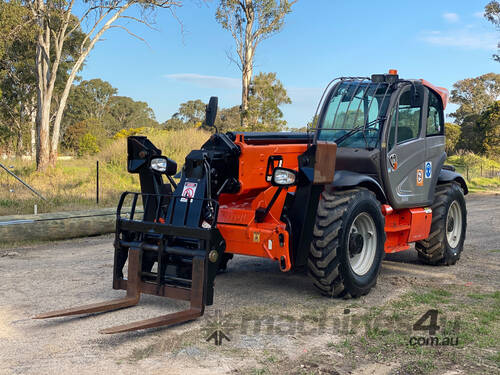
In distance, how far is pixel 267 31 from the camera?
2522cm

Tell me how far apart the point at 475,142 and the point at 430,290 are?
38.9 m

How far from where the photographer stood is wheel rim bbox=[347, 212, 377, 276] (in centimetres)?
633

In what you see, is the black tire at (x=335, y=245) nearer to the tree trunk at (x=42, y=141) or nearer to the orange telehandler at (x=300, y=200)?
the orange telehandler at (x=300, y=200)

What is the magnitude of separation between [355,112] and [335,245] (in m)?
2.11

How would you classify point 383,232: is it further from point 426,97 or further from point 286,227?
point 426,97

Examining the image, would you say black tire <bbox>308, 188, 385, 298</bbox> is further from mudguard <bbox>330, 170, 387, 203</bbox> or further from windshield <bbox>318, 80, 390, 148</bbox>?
windshield <bbox>318, 80, 390, 148</bbox>

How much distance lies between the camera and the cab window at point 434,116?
775cm

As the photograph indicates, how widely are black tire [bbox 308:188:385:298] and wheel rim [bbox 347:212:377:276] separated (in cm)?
20

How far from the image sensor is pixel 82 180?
709 inches

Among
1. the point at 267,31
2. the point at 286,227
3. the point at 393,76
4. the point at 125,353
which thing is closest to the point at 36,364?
the point at 125,353

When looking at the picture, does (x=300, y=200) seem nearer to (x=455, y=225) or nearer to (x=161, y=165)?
(x=161, y=165)

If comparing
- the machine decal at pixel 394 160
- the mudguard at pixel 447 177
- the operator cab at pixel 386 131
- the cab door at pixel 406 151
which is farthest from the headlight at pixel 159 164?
the mudguard at pixel 447 177

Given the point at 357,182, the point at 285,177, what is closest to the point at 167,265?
the point at 285,177

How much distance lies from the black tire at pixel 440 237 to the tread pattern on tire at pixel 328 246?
2518 millimetres
